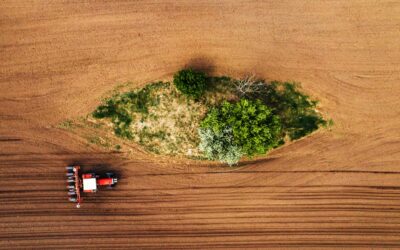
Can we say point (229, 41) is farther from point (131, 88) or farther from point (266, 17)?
point (131, 88)

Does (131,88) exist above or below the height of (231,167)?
above

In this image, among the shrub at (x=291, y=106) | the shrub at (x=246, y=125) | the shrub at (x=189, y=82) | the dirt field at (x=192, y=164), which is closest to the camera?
the shrub at (x=246, y=125)

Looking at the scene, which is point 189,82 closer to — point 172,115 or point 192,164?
point 172,115

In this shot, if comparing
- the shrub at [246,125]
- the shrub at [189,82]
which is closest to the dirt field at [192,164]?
A: the shrub at [189,82]

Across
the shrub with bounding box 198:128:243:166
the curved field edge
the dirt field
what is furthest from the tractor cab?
the shrub with bounding box 198:128:243:166

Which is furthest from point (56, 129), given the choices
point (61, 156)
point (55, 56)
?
point (55, 56)

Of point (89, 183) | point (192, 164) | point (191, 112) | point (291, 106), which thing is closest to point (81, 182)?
point (89, 183)

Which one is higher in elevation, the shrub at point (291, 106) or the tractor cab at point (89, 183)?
the shrub at point (291, 106)

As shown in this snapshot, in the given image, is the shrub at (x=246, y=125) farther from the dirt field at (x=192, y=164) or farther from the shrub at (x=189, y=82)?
the dirt field at (x=192, y=164)
